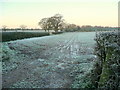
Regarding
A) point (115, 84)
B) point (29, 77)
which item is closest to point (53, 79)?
point (29, 77)

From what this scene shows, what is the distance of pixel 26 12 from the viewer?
45.0 ft

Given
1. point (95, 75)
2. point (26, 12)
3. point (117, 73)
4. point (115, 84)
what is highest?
point (26, 12)

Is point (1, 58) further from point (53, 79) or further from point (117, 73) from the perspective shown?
point (117, 73)

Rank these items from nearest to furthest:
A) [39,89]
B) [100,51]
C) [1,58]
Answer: [100,51], [39,89], [1,58]

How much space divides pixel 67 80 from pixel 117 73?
2532 millimetres

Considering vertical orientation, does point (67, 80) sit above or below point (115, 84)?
below

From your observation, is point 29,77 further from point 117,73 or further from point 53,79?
point 117,73

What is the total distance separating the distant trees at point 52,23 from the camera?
156ft

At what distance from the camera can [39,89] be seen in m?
4.26

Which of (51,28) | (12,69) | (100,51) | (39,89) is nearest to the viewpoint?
(100,51)

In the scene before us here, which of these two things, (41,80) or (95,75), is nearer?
(95,75)

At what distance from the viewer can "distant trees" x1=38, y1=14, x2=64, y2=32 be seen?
47569 millimetres

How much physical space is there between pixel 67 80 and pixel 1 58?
3.88m

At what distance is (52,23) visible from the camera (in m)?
50.6
